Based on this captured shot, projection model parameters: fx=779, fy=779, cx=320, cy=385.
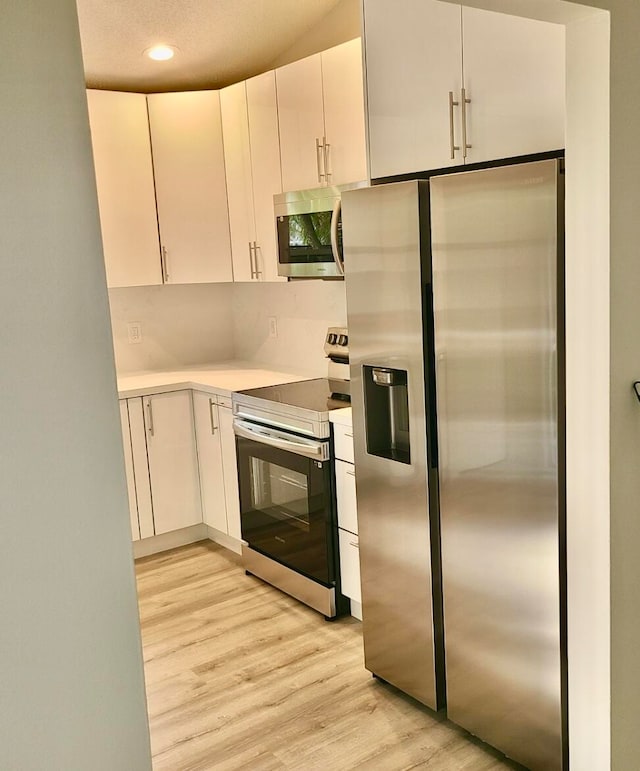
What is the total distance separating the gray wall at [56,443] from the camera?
96cm

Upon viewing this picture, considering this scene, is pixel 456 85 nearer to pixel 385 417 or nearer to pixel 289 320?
pixel 385 417

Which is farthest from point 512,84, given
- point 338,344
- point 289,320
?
point 289,320

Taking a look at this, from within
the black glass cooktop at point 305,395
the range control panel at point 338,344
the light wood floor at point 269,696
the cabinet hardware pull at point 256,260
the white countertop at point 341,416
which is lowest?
the light wood floor at point 269,696

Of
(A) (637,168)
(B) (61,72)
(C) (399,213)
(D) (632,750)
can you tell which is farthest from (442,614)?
(B) (61,72)

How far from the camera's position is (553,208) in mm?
2031

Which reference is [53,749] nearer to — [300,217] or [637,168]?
[637,168]

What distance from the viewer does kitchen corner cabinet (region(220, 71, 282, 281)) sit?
379cm

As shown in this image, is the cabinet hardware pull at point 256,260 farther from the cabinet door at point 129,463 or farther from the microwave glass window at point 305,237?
the cabinet door at point 129,463

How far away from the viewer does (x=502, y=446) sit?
2.29 m

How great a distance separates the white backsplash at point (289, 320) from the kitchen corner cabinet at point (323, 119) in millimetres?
657

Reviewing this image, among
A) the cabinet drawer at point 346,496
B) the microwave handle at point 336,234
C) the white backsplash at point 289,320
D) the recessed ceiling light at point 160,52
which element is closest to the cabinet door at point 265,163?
the white backsplash at point 289,320

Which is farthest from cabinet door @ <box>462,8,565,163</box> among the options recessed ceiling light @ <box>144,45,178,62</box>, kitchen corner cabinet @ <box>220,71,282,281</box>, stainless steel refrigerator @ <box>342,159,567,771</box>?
recessed ceiling light @ <box>144,45,178,62</box>

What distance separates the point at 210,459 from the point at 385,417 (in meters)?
1.65

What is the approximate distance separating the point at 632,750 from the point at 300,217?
245 centimetres
